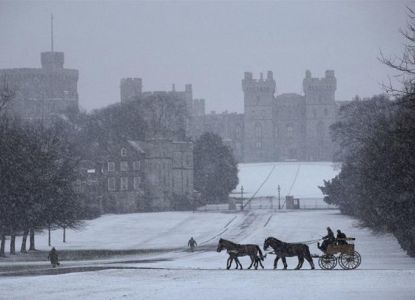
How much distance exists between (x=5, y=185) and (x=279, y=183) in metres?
74.2

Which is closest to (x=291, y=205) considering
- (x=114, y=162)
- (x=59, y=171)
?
(x=114, y=162)

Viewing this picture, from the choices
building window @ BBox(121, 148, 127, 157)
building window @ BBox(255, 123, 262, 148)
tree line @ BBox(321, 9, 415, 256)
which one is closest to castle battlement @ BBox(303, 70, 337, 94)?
building window @ BBox(255, 123, 262, 148)

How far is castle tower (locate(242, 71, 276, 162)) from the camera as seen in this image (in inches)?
7072

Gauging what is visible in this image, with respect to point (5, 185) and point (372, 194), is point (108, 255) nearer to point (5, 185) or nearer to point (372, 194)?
point (5, 185)

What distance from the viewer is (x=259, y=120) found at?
18075cm

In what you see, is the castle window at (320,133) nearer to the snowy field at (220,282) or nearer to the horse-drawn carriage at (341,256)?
the snowy field at (220,282)

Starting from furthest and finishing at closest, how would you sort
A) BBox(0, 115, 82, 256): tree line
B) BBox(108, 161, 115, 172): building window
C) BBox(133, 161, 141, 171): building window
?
BBox(133, 161, 141, 171): building window < BBox(108, 161, 115, 172): building window < BBox(0, 115, 82, 256): tree line

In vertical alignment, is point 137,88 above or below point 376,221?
above

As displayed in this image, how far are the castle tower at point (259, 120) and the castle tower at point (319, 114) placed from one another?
658 centimetres

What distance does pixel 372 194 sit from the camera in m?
56.8

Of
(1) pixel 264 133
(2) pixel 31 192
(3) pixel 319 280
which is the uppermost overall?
(1) pixel 264 133

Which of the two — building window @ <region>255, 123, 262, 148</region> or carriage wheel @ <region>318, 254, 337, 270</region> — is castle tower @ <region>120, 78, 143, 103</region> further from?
carriage wheel @ <region>318, 254, 337, 270</region>

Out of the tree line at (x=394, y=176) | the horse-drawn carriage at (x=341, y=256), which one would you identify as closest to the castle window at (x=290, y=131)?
the tree line at (x=394, y=176)

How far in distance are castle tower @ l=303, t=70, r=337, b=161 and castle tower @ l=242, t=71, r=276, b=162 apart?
6.58 metres
